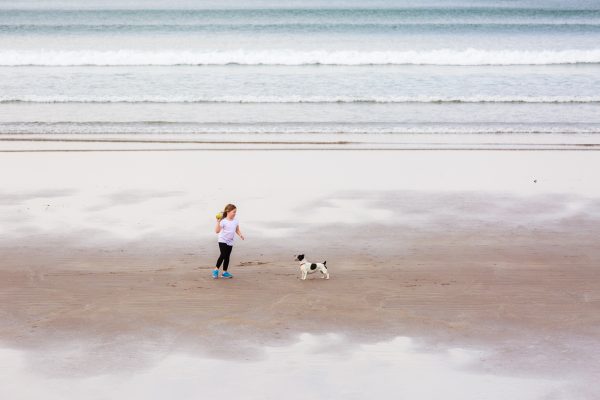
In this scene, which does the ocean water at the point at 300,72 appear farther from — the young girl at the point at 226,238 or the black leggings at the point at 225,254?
the black leggings at the point at 225,254

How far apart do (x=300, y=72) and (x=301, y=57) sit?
5.62 m

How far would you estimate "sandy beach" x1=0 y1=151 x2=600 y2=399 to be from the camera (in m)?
8.50

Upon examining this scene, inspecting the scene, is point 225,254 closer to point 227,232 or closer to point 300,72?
point 227,232

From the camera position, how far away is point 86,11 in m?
70.1

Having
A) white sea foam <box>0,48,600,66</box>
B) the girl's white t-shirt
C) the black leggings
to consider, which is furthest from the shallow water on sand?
white sea foam <box>0,48,600,66</box>

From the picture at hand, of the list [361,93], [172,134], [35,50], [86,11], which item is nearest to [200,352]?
[172,134]

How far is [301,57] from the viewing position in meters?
40.5

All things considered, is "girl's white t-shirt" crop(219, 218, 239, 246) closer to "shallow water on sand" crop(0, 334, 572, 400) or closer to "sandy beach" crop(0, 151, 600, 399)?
"sandy beach" crop(0, 151, 600, 399)

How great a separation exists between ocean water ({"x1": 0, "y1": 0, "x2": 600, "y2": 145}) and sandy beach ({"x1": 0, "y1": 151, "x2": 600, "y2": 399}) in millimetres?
5432

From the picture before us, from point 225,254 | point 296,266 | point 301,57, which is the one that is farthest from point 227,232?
point 301,57

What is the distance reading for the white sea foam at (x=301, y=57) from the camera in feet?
128

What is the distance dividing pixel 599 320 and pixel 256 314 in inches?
160

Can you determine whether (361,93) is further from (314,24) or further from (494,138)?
(314,24)

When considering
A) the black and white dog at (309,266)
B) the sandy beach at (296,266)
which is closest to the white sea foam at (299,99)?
the sandy beach at (296,266)
